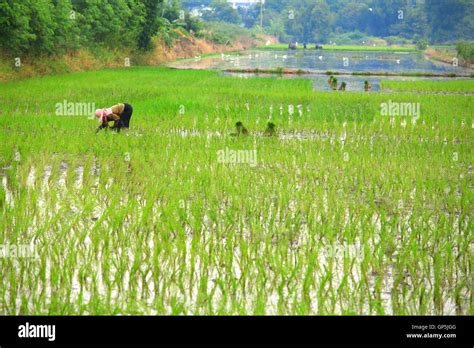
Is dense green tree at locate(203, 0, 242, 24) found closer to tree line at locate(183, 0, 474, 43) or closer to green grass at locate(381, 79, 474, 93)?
tree line at locate(183, 0, 474, 43)

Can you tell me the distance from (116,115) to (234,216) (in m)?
4.27

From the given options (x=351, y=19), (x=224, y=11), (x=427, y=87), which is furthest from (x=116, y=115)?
(x=351, y=19)

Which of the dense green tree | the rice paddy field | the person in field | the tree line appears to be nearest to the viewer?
the rice paddy field

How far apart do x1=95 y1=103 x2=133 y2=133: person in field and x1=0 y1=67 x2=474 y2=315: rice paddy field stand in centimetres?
22

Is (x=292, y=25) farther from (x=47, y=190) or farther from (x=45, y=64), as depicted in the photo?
(x=47, y=190)

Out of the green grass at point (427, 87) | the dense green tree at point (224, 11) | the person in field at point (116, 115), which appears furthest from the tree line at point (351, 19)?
the person in field at point (116, 115)

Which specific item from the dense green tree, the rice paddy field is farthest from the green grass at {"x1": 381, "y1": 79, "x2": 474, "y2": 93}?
the dense green tree

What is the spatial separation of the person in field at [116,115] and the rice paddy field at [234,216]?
22cm

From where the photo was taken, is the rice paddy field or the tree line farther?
the tree line

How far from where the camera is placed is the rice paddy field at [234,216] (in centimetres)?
399

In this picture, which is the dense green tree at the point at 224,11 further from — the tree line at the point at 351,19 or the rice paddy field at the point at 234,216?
the rice paddy field at the point at 234,216

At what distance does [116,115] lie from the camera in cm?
951

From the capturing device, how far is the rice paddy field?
3986mm
